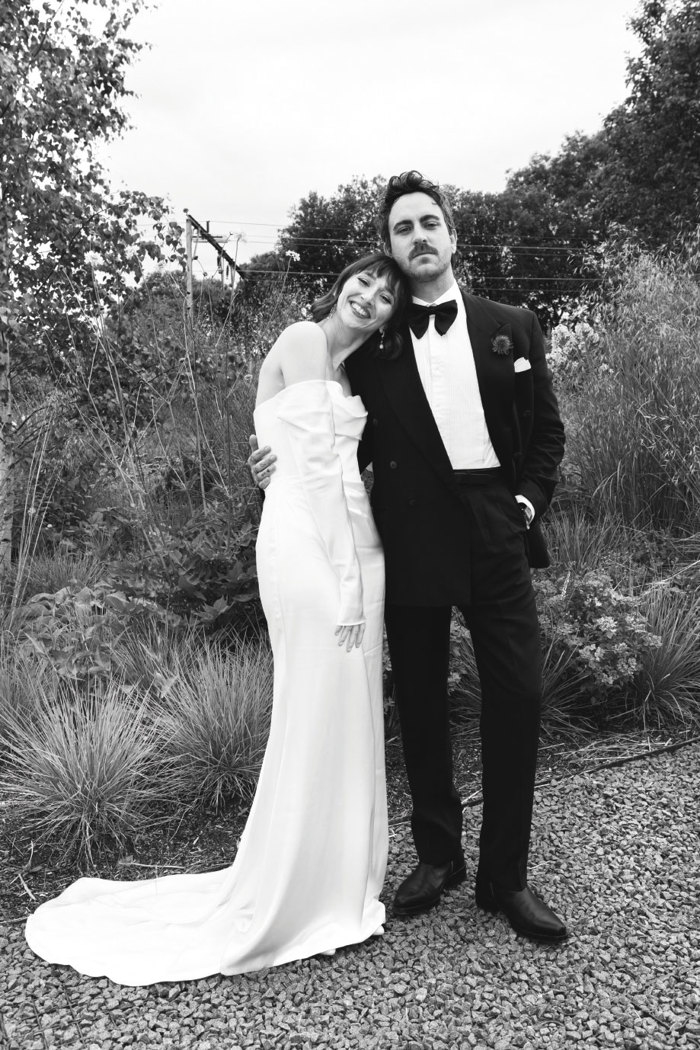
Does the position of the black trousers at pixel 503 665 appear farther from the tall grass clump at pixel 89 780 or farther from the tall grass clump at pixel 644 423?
the tall grass clump at pixel 644 423

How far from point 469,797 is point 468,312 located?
209cm

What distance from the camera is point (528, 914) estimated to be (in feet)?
8.78

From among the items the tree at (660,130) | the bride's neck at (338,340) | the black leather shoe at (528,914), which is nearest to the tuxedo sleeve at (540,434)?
the bride's neck at (338,340)

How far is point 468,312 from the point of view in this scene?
283 centimetres

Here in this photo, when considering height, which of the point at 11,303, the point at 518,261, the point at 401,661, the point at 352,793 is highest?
the point at 518,261

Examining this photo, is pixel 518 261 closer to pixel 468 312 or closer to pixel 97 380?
pixel 97 380

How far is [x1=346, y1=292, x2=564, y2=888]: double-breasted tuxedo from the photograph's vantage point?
2691 mm

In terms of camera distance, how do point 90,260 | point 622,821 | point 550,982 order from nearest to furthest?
point 550,982 < point 622,821 < point 90,260

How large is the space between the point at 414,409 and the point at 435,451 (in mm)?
153

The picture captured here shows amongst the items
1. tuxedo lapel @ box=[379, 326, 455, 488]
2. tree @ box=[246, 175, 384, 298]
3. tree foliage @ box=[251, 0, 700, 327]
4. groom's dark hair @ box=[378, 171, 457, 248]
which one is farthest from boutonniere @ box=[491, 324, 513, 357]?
tree @ box=[246, 175, 384, 298]

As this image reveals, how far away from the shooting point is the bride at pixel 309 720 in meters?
2.63

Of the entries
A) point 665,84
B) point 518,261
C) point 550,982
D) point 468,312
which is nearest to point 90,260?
point 468,312

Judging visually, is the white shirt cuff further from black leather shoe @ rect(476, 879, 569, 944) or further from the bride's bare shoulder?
black leather shoe @ rect(476, 879, 569, 944)

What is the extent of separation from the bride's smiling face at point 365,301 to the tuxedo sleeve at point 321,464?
242 millimetres
